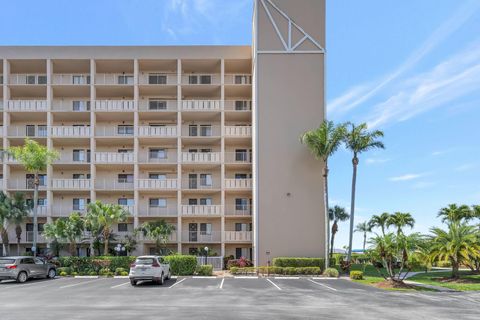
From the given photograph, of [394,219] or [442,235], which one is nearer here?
[442,235]

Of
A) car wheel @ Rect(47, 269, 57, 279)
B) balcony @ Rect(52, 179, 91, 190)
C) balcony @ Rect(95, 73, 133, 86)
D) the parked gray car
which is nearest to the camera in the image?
the parked gray car

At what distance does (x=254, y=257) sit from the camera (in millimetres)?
36531

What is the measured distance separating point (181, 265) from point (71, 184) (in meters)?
15.3

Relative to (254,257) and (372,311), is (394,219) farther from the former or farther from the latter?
(372,311)

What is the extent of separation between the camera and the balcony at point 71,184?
134ft

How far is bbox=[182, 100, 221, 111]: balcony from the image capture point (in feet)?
135

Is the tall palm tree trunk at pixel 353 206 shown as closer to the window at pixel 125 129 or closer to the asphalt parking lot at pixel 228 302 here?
the asphalt parking lot at pixel 228 302

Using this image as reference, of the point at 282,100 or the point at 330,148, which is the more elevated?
the point at 282,100

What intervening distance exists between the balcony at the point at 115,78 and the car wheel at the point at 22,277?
855 inches

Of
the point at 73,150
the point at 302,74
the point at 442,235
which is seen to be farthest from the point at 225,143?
the point at 442,235

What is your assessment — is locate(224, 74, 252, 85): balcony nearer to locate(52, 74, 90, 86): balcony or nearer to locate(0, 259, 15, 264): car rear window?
locate(52, 74, 90, 86): balcony

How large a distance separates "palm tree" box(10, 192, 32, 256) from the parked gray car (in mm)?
10151

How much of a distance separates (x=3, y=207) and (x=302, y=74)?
92.3 ft

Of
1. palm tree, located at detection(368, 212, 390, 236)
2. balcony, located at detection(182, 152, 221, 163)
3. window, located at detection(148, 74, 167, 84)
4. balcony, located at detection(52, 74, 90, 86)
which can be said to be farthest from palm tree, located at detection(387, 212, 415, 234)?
balcony, located at detection(52, 74, 90, 86)
